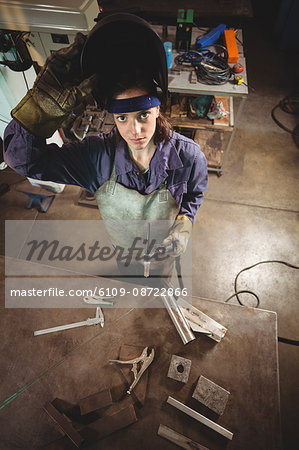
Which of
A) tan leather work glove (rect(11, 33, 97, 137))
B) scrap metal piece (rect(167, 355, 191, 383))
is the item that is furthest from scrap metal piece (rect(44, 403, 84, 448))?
tan leather work glove (rect(11, 33, 97, 137))

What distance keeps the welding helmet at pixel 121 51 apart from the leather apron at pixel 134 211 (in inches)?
21.7

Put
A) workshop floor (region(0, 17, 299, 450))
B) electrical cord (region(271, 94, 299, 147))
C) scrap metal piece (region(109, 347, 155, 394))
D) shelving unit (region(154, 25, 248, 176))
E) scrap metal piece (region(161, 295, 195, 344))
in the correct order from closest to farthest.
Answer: scrap metal piece (region(109, 347, 155, 394)) < scrap metal piece (region(161, 295, 195, 344)) < workshop floor (region(0, 17, 299, 450)) < shelving unit (region(154, 25, 248, 176)) < electrical cord (region(271, 94, 299, 147))

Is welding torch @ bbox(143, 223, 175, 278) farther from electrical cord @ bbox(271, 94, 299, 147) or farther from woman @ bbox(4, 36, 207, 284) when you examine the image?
electrical cord @ bbox(271, 94, 299, 147)

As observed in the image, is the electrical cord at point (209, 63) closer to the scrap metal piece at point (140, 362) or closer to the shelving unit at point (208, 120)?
the shelving unit at point (208, 120)

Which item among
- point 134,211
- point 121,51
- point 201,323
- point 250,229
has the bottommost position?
point 250,229

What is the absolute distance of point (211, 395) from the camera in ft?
4.30

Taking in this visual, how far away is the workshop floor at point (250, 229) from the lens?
2053 mm

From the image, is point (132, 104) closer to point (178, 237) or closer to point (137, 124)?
point (137, 124)

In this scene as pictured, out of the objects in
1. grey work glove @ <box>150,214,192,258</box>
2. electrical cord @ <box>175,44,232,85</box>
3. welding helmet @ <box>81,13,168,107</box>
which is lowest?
grey work glove @ <box>150,214,192,258</box>

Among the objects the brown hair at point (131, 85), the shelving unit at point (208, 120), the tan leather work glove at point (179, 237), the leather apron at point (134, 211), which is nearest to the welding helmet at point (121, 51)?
the brown hair at point (131, 85)

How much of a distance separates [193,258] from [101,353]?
1.65 metres

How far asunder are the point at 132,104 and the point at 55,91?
318mm

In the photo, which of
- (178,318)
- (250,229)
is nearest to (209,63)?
(250,229)

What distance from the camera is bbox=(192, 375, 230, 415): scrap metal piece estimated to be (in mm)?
1296
